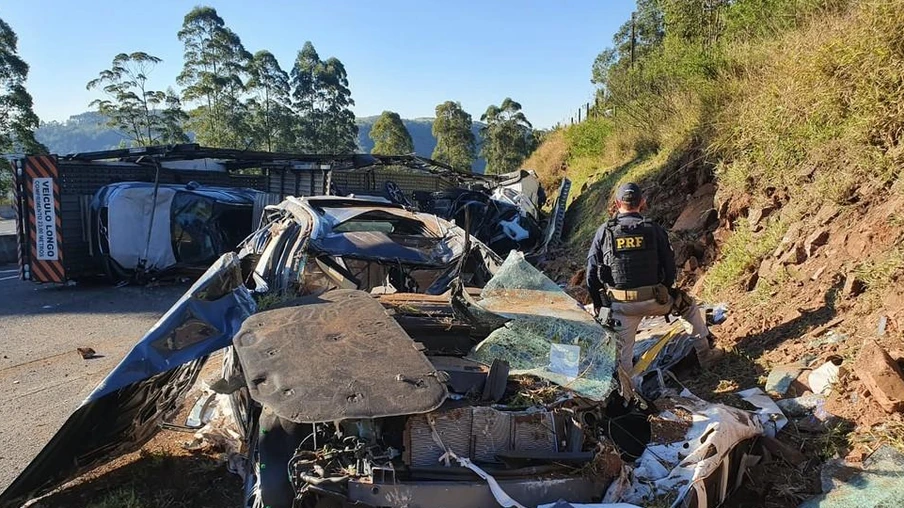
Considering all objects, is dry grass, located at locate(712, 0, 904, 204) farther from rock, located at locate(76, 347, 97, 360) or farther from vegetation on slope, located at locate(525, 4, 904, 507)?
rock, located at locate(76, 347, 97, 360)

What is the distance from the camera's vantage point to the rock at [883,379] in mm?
2723

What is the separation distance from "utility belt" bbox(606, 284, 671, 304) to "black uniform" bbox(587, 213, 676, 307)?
3cm

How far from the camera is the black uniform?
3785 mm

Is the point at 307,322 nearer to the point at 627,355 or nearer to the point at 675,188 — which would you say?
the point at 627,355

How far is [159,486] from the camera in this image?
117 inches

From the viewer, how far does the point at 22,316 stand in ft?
23.1

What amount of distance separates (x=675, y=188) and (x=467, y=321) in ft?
18.7

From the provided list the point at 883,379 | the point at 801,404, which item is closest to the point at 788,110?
the point at 801,404

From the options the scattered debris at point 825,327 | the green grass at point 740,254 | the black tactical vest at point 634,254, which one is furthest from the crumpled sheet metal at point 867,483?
the green grass at point 740,254

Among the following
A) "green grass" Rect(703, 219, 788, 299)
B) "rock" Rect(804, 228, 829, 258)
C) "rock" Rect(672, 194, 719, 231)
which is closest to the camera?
"rock" Rect(804, 228, 829, 258)

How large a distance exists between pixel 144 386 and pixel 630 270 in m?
2.94

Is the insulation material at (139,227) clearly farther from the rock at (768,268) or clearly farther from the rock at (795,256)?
the rock at (795,256)

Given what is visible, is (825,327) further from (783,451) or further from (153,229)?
(153,229)

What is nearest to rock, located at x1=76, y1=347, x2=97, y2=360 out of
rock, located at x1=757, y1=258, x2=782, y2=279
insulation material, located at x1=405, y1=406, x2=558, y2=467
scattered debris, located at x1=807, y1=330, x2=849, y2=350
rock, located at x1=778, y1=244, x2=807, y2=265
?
insulation material, located at x1=405, y1=406, x2=558, y2=467
